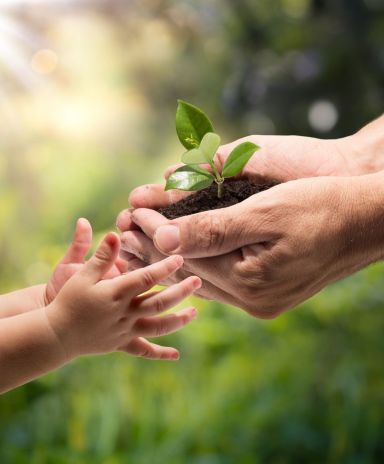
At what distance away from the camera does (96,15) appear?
190 centimetres

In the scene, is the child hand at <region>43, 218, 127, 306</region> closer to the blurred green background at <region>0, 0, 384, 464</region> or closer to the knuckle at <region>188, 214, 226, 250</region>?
the knuckle at <region>188, 214, 226, 250</region>

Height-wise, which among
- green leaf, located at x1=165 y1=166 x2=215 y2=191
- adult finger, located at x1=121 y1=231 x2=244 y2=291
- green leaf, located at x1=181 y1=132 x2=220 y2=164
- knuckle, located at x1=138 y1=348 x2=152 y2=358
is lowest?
knuckle, located at x1=138 y1=348 x2=152 y2=358

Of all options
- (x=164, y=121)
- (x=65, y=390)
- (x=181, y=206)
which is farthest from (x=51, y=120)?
(x=181, y=206)

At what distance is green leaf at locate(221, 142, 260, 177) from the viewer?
815 mm

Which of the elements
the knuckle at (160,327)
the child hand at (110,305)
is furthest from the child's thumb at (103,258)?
the knuckle at (160,327)

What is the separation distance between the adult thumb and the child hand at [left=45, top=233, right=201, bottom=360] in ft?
0.11

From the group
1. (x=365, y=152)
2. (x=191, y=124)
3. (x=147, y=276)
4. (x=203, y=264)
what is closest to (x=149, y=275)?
(x=147, y=276)

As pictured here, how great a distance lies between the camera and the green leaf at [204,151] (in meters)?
0.81

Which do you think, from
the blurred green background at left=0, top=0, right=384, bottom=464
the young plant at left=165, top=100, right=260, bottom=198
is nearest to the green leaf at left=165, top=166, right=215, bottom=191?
the young plant at left=165, top=100, right=260, bottom=198

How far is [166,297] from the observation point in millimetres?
752

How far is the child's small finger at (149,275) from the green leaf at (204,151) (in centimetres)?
13

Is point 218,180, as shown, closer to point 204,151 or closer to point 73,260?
point 204,151

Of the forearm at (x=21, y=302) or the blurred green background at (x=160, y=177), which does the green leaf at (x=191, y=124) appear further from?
the blurred green background at (x=160, y=177)

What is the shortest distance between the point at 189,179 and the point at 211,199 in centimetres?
5
